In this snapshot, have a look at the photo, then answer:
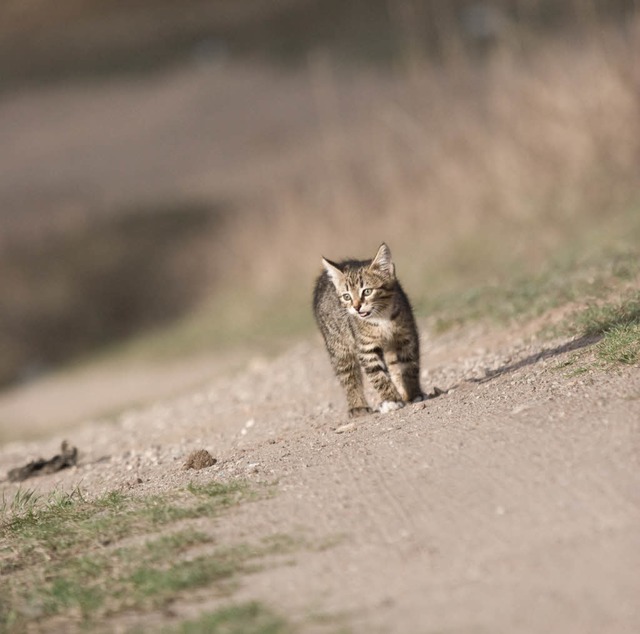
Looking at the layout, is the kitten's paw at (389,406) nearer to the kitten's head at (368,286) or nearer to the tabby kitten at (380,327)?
the tabby kitten at (380,327)

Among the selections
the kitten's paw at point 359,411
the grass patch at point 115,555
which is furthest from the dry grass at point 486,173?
the grass patch at point 115,555

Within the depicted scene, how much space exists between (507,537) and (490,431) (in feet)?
4.81

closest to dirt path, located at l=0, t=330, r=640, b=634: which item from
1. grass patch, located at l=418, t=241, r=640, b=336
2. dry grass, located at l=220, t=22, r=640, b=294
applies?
grass patch, located at l=418, t=241, r=640, b=336

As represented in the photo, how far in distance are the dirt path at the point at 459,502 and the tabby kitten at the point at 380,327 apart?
10.9 inches

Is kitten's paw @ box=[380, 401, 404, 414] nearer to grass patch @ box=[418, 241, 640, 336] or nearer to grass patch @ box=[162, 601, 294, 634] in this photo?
grass patch @ box=[418, 241, 640, 336]

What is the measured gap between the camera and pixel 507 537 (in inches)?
200

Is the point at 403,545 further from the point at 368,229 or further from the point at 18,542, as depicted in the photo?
the point at 368,229

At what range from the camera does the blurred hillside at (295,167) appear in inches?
634

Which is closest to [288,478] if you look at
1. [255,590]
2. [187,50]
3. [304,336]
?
[255,590]

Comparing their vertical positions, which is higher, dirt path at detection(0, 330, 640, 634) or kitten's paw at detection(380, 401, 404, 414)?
dirt path at detection(0, 330, 640, 634)

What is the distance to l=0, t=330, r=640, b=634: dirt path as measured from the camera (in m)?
4.53

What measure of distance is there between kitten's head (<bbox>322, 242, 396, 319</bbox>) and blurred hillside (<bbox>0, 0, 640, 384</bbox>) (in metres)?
5.63

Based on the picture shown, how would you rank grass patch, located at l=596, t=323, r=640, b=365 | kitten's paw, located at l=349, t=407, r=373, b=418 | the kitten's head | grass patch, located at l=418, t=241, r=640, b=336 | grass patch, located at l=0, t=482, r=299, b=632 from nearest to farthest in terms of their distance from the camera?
grass patch, located at l=0, t=482, r=299, b=632
grass patch, located at l=596, t=323, r=640, b=365
the kitten's head
kitten's paw, located at l=349, t=407, r=373, b=418
grass patch, located at l=418, t=241, r=640, b=336

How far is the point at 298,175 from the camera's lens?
24094 millimetres
